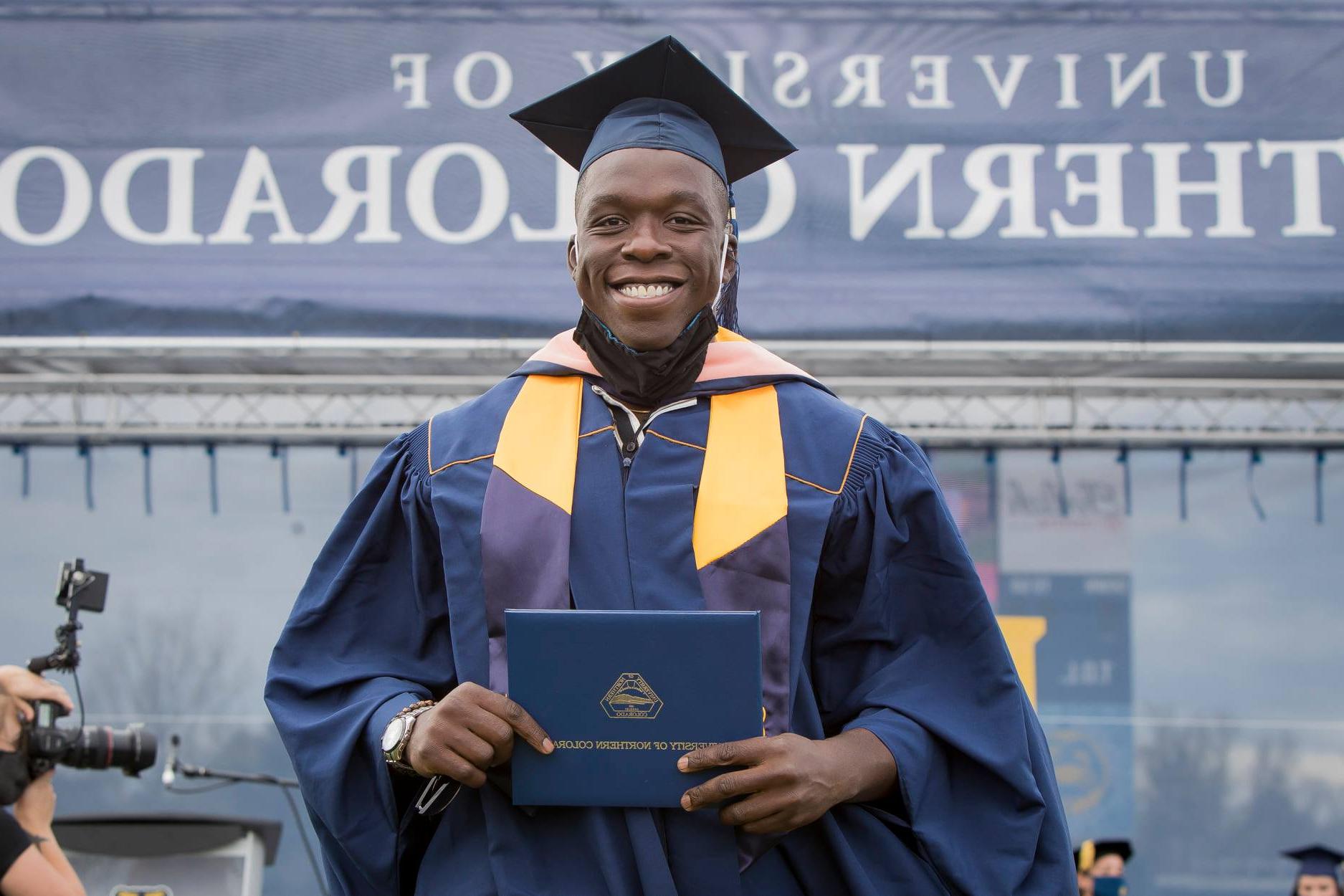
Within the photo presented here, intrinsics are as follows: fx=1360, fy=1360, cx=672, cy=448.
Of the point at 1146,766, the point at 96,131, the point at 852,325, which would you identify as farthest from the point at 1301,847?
the point at 96,131

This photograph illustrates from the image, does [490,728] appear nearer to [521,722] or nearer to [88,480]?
[521,722]

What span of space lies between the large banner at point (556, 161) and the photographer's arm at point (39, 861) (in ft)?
5.42

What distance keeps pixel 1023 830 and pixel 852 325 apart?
334 cm

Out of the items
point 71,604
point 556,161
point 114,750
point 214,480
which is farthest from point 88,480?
point 556,161

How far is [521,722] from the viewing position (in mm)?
1555

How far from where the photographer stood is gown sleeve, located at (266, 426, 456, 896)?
1.71 m

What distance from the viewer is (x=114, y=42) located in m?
4.96

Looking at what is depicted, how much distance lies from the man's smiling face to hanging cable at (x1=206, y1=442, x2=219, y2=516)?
180 inches

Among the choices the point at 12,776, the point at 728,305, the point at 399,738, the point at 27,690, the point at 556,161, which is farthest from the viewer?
the point at 556,161

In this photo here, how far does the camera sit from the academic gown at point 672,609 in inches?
65.7

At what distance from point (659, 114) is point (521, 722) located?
34.7 inches

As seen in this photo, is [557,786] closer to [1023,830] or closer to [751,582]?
[751,582]

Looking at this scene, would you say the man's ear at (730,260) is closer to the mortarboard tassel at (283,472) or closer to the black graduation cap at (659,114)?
the black graduation cap at (659,114)

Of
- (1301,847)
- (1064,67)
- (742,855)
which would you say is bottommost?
(1301,847)
